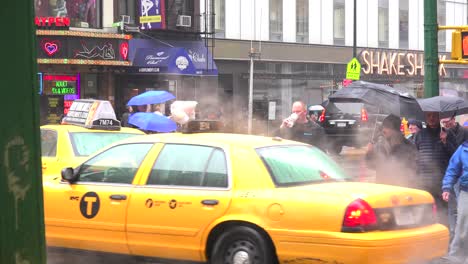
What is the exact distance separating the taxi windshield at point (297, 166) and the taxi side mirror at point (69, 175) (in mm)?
1963

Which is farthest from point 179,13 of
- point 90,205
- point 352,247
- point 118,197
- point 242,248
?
point 352,247

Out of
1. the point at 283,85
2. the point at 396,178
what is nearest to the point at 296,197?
the point at 396,178

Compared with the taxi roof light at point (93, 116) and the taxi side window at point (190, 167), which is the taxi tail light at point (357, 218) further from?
the taxi roof light at point (93, 116)

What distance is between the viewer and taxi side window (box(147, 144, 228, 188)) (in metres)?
6.10

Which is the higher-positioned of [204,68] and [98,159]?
[204,68]

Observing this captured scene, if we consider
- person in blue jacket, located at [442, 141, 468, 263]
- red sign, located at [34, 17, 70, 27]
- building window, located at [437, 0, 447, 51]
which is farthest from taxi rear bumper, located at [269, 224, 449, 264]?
building window, located at [437, 0, 447, 51]

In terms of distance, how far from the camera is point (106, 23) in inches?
959

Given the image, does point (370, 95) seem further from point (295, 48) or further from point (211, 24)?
point (295, 48)

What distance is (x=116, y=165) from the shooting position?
263 inches

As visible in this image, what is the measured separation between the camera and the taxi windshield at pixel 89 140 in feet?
30.6

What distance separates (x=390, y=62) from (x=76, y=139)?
3038 cm

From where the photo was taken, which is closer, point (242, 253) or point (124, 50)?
point (242, 253)

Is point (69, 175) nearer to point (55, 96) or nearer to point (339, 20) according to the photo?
point (55, 96)

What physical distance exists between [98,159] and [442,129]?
4576 mm
